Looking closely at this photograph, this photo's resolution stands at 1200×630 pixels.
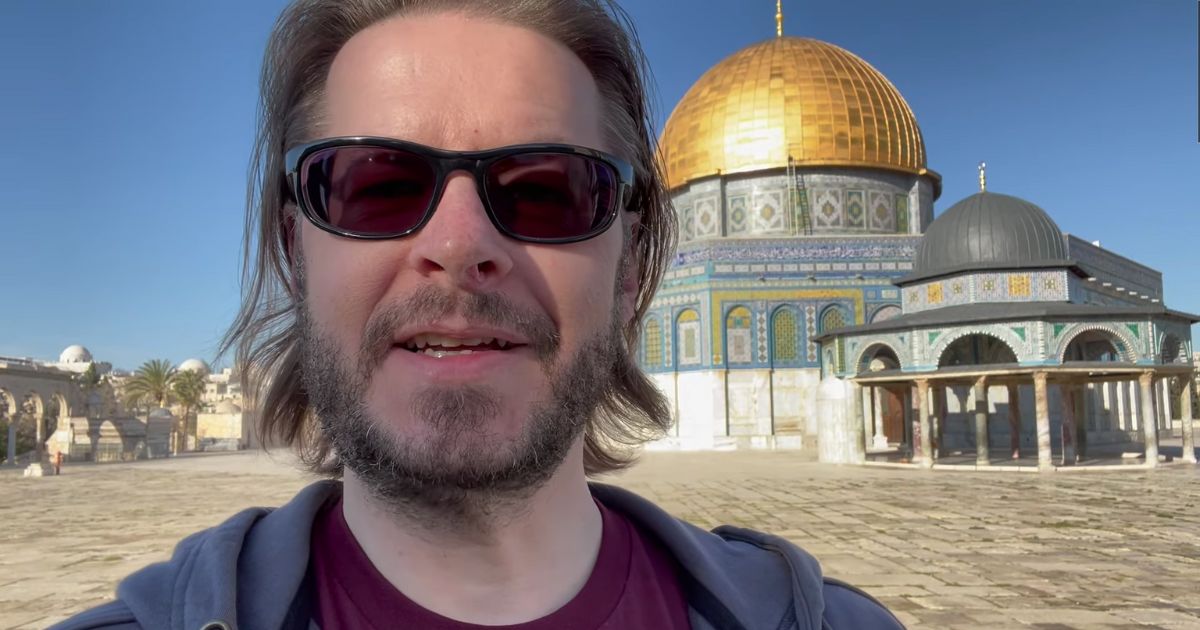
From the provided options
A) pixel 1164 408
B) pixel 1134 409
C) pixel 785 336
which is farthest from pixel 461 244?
pixel 1164 408

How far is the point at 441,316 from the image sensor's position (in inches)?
47.4

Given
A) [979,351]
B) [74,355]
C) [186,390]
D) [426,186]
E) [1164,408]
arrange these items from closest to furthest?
[426,186] < [979,351] < [1164,408] < [186,390] < [74,355]

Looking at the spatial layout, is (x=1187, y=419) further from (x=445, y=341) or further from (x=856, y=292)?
(x=445, y=341)

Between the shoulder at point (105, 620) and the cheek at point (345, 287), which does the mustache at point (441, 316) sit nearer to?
the cheek at point (345, 287)

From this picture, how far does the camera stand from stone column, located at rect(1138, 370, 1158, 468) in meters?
16.9

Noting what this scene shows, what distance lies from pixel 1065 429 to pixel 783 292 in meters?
10.2

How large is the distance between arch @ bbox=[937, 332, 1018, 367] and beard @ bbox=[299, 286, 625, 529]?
22608 millimetres

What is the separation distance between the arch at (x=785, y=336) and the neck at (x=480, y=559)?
87.7 feet

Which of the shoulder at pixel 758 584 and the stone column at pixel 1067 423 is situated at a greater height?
the shoulder at pixel 758 584

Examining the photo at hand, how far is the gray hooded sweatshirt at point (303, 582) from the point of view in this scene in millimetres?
1124

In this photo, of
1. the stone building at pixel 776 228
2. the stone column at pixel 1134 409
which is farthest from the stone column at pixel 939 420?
the stone column at pixel 1134 409

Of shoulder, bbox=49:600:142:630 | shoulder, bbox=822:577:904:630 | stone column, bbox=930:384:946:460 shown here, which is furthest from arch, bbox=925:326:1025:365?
shoulder, bbox=49:600:142:630

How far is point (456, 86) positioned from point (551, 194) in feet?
0.74

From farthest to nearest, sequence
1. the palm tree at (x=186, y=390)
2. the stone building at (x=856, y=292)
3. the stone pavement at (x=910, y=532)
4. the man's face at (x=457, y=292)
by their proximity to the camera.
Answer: the palm tree at (x=186, y=390) < the stone building at (x=856, y=292) < the stone pavement at (x=910, y=532) < the man's face at (x=457, y=292)
